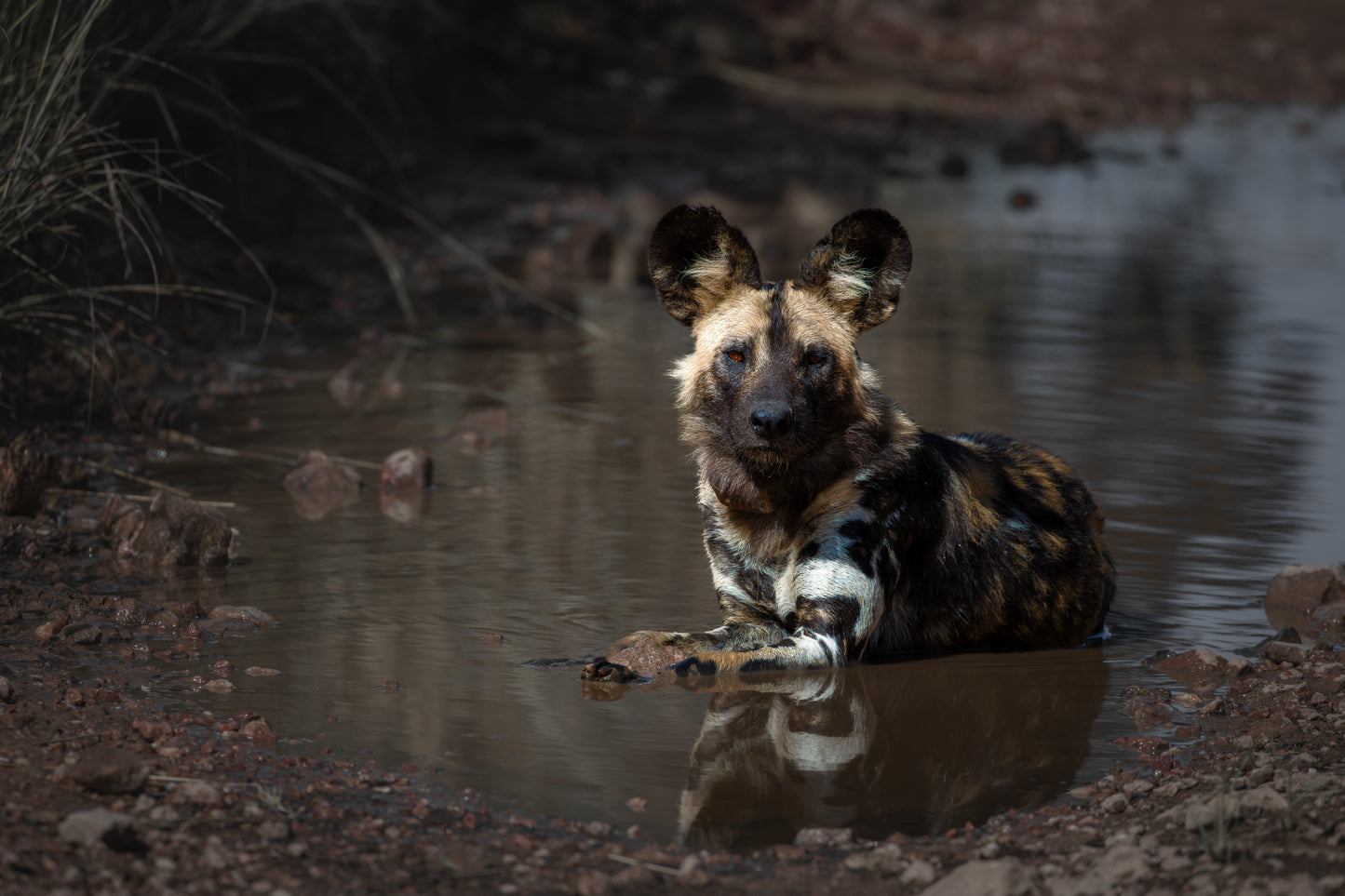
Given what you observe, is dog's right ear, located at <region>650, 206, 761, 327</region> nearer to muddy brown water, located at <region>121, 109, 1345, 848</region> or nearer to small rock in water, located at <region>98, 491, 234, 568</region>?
muddy brown water, located at <region>121, 109, 1345, 848</region>

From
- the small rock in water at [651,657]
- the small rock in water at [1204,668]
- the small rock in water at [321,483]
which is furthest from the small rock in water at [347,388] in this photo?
the small rock in water at [1204,668]

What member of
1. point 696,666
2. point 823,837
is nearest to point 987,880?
point 823,837

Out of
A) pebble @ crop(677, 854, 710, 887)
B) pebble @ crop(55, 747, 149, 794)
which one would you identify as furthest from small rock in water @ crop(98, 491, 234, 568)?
pebble @ crop(677, 854, 710, 887)

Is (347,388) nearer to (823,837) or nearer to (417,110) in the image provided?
(823,837)

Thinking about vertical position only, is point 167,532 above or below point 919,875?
above

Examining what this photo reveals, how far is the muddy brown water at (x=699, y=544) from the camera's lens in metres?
3.71

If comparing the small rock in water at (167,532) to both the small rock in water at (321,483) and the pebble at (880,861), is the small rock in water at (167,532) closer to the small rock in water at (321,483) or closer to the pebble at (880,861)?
the small rock in water at (321,483)

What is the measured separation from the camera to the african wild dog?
4.27 metres

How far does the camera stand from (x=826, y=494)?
14.3ft

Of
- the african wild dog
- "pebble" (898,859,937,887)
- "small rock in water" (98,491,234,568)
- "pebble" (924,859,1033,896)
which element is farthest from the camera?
"small rock in water" (98,491,234,568)

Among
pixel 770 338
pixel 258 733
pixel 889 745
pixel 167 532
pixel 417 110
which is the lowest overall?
pixel 889 745

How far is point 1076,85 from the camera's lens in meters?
22.9

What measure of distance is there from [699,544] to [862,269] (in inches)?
54.4

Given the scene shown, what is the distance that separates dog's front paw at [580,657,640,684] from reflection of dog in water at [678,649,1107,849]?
3 centimetres
